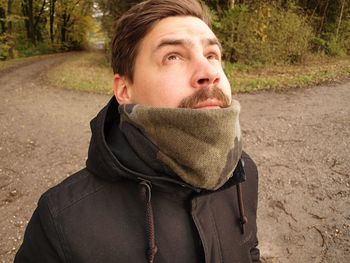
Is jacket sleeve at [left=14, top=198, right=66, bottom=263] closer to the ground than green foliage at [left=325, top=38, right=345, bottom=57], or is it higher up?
Answer: higher up

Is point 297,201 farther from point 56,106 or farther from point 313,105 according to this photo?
point 56,106

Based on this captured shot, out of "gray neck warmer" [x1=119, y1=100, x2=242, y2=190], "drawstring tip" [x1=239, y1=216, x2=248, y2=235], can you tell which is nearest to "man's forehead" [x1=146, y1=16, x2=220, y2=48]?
"gray neck warmer" [x1=119, y1=100, x2=242, y2=190]

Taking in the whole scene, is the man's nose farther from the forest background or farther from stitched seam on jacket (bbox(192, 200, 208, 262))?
the forest background

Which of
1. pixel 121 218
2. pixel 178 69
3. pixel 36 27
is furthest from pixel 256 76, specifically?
pixel 36 27

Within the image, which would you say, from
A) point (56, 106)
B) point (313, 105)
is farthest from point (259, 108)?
point (56, 106)

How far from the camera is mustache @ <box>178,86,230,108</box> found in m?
1.42

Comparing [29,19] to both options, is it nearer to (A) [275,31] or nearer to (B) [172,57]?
(A) [275,31]

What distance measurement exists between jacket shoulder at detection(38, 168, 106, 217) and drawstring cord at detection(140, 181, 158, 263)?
25 cm

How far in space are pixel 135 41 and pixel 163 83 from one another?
1.18 ft

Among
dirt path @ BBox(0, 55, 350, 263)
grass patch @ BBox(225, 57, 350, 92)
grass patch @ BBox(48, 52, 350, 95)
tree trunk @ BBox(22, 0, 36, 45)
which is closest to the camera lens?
dirt path @ BBox(0, 55, 350, 263)

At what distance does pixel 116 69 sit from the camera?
6.04 ft

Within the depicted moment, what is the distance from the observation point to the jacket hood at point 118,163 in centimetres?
130

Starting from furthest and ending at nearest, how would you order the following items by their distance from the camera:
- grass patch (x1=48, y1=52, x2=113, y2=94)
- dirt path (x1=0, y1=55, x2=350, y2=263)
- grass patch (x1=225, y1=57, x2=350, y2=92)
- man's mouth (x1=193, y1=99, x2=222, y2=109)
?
grass patch (x1=48, y1=52, x2=113, y2=94) < grass patch (x1=225, y1=57, x2=350, y2=92) < dirt path (x1=0, y1=55, x2=350, y2=263) < man's mouth (x1=193, y1=99, x2=222, y2=109)

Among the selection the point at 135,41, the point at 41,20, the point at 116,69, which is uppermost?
the point at 135,41
